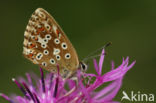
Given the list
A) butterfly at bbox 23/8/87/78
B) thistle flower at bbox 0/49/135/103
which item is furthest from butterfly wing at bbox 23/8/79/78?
thistle flower at bbox 0/49/135/103

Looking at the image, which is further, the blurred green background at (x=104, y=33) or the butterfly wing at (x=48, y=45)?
the blurred green background at (x=104, y=33)

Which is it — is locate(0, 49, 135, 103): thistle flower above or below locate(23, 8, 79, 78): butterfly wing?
below

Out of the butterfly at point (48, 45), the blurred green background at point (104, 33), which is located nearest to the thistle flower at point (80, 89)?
the butterfly at point (48, 45)

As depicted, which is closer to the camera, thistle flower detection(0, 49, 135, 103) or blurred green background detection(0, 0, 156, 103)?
thistle flower detection(0, 49, 135, 103)

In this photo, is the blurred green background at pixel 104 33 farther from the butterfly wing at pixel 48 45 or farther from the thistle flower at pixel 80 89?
the butterfly wing at pixel 48 45

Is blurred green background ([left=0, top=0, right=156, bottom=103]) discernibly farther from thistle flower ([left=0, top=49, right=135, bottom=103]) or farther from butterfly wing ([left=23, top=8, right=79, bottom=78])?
butterfly wing ([left=23, top=8, right=79, bottom=78])

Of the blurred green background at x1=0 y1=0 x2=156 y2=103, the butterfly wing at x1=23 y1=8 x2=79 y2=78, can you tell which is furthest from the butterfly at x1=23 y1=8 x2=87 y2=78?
the blurred green background at x1=0 y1=0 x2=156 y2=103

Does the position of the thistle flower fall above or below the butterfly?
below

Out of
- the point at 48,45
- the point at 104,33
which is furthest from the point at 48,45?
the point at 104,33

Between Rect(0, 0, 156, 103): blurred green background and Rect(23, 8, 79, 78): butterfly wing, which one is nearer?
Rect(23, 8, 79, 78): butterfly wing
